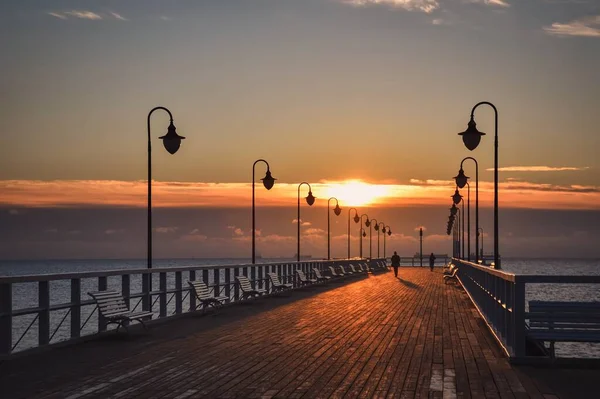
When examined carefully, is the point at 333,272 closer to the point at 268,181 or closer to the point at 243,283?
the point at 268,181

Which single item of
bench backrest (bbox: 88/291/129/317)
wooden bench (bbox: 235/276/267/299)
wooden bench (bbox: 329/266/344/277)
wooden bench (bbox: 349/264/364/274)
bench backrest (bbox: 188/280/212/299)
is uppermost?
bench backrest (bbox: 88/291/129/317)

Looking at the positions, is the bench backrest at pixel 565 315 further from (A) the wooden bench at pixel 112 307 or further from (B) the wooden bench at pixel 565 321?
(A) the wooden bench at pixel 112 307

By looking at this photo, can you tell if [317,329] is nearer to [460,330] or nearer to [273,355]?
[460,330]

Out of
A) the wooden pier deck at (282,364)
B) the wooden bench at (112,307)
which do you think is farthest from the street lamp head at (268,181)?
the wooden bench at (112,307)

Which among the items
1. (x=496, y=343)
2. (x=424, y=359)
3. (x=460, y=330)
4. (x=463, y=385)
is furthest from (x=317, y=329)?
(x=463, y=385)

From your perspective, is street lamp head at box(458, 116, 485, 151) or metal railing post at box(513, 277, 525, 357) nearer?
metal railing post at box(513, 277, 525, 357)

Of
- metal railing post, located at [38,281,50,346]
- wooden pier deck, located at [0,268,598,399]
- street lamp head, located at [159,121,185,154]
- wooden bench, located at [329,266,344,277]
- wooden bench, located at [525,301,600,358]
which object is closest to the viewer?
wooden pier deck, located at [0,268,598,399]

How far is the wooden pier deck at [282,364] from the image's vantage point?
1037 centimetres

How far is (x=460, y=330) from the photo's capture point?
18.4m

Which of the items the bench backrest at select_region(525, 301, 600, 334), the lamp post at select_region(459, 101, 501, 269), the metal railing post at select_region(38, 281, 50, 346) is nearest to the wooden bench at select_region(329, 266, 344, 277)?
the lamp post at select_region(459, 101, 501, 269)

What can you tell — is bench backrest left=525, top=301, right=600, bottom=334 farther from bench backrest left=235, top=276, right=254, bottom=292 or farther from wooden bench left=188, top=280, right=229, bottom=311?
bench backrest left=235, top=276, right=254, bottom=292

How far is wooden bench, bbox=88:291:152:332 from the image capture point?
1598 cm

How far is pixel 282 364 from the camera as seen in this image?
1269 centimetres

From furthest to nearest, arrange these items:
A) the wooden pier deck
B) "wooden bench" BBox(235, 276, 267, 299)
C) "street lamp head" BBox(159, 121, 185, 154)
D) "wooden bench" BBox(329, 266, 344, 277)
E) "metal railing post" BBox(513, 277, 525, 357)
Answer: "wooden bench" BBox(329, 266, 344, 277) < "wooden bench" BBox(235, 276, 267, 299) < "street lamp head" BBox(159, 121, 185, 154) < "metal railing post" BBox(513, 277, 525, 357) < the wooden pier deck
